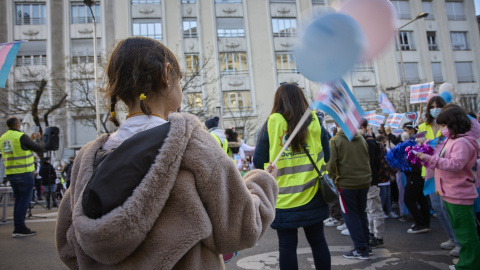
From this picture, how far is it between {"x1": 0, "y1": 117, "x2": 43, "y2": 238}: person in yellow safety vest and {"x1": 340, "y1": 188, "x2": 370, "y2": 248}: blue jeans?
5.46 m

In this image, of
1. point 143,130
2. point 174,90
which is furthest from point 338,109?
point 143,130

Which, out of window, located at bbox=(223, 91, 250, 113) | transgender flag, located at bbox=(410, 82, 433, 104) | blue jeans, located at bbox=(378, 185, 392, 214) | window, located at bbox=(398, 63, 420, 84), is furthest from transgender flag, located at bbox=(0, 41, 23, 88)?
window, located at bbox=(398, 63, 420, 84)

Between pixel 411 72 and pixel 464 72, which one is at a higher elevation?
pixel 411 72

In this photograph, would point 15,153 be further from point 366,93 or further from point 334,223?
point 366,93

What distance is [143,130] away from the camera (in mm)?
1255

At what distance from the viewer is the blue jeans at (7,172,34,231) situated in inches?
231

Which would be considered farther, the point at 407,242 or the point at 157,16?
the point at 157,16

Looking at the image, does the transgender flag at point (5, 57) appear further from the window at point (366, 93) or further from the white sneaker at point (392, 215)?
the window at point (366, 93)

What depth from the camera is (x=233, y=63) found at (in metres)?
29.0

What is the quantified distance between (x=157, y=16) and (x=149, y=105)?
29.5 metres

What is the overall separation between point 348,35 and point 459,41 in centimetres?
3825

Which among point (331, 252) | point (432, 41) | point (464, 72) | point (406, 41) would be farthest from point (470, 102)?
point (331, 252)

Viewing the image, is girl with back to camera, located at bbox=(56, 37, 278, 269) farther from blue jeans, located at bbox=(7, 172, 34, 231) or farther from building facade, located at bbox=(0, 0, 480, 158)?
building facade, located at bbox=(0, 0, 480, 158)

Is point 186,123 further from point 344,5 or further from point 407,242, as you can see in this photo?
point 407,242
